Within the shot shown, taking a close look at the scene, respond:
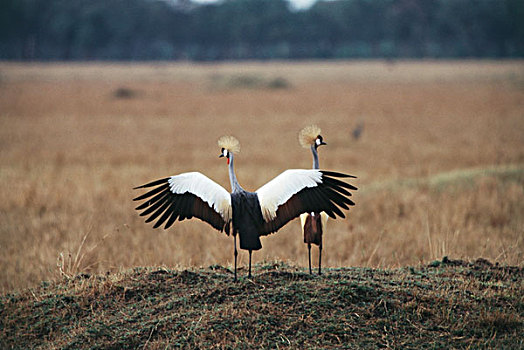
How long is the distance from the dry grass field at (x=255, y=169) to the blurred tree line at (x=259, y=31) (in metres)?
48.3

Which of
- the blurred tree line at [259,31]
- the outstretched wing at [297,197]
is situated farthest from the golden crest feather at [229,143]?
the blurred tree line at [259,31]

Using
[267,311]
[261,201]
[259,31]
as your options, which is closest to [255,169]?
[261,201]

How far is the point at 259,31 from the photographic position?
284 ft

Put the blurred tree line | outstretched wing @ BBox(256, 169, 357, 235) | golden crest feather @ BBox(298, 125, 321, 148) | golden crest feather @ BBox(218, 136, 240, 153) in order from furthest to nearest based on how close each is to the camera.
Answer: the blurred tree line, golden crest feather @ BBox(298, 125, 321, 148), golden crest feather @ BBox(218, 136, 240, 153), outstretched wing @ BBox(256, 169, 357, 235)

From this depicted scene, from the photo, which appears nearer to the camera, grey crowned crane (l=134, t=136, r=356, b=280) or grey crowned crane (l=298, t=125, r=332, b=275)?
grey crowned crane (l=134, t=136, r=356, b=280)

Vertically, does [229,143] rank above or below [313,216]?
above

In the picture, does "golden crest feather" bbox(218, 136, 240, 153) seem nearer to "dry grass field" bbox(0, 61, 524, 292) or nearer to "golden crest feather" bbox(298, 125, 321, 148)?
"golden crest feather" bbox(298, 125, 321, 148)

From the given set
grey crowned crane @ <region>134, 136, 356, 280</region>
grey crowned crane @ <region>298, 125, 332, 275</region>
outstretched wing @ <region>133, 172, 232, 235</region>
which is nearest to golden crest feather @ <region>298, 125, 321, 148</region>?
grey crowned crane @ <region>298, 125, 332, 275</region>

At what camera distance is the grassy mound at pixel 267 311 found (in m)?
4.35

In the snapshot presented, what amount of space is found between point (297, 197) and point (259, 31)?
280 feet

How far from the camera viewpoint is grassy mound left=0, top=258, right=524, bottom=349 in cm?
435

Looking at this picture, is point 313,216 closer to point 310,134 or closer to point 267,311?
point 310,134

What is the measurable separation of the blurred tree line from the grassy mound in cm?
7870

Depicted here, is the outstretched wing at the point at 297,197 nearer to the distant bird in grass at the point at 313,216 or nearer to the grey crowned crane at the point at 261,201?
the grey crowned crane at the point at 261,201
